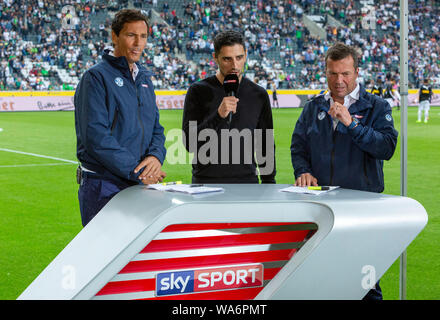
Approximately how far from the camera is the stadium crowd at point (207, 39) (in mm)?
29078

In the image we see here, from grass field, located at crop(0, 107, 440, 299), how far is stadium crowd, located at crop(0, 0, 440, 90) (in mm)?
14136

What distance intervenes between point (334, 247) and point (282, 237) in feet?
0.86

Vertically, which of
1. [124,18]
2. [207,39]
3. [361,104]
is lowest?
[361,104]

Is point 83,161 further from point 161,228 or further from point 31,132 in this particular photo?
point 31,132

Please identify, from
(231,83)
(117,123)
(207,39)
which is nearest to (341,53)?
(231,83)

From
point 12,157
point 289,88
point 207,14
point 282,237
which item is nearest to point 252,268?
point 282,237

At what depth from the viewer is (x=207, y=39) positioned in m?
35.0

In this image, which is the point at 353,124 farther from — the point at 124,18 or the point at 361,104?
the point at 124,18

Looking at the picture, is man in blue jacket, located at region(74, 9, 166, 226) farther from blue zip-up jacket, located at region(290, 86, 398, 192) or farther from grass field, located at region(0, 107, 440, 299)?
grass field, located at region(0, 107, 440, 299)

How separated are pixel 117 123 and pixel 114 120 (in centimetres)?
2

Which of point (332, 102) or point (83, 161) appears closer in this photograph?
point (83, 161)
